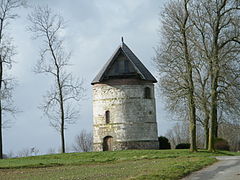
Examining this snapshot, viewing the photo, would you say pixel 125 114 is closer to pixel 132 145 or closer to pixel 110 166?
pixel 132 145

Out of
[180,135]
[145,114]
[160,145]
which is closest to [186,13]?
[145,114]

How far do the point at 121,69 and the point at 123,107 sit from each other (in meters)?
3.82

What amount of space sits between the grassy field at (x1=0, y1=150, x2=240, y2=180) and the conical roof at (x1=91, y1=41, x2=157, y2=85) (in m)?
9.45

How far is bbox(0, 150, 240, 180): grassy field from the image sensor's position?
1923cm

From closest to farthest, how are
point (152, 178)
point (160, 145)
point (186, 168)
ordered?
point (152, 178) < point (186, 168) < point (160, 145)

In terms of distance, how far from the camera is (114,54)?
46.2m

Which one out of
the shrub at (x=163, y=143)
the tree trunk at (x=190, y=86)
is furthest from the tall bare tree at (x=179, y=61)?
the shrub at (x=163, y=143)

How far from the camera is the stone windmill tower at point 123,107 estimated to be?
145 ft

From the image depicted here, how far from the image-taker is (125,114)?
44.1 m

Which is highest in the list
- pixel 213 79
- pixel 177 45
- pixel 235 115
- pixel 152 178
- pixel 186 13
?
pixel 186 13

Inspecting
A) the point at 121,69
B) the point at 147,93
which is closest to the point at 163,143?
the point at 147,93

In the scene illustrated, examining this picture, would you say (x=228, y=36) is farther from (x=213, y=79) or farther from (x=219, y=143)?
(x=219, y=143)

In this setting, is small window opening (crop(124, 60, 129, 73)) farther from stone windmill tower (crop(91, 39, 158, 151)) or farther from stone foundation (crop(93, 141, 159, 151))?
stone foundation (crop(93, 141, 159, 151))

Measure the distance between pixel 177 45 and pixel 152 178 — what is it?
839 inches
